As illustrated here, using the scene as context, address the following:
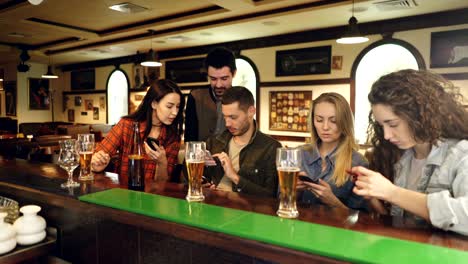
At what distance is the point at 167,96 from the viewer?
2273mm

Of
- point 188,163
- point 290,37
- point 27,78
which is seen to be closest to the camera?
point 188,163

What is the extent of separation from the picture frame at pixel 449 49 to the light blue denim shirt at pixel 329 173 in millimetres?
4747

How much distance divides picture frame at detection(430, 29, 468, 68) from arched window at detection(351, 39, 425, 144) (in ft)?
0.79

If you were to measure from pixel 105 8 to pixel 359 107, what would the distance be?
4899mm

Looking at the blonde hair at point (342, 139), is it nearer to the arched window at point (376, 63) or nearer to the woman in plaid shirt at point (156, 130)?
the woman in plaid shirt at point (156, 130)

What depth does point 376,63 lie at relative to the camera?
654 centimetres

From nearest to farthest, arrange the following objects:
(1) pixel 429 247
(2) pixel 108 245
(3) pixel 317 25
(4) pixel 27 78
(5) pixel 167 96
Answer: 1. (1) pixel 429 247
2. (2) pixel 108 245
3. (5) pixel 167 96
4. (3) pixel 317 25
5. (4) pixel 27 78

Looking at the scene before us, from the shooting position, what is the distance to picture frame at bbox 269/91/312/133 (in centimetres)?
725

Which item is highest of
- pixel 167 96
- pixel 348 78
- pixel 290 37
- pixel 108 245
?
pixel 290 37

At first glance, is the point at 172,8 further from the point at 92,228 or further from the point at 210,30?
the point at 92,228

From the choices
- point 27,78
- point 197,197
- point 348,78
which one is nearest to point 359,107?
point 348,78

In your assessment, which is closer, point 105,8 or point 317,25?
point 105,8

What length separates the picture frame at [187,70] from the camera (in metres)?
8.88

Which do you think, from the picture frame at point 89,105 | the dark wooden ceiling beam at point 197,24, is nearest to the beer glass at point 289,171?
the dark wooden ceiling beam at point 197,24
